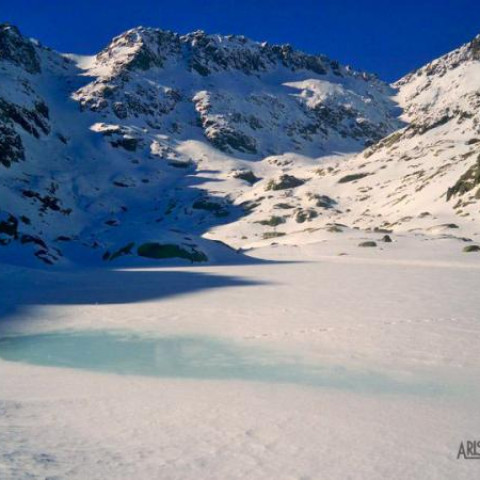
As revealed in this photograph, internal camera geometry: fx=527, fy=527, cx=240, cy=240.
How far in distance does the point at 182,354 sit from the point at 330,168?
428ft

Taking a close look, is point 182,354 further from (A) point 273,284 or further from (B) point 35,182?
(B) point 35,182

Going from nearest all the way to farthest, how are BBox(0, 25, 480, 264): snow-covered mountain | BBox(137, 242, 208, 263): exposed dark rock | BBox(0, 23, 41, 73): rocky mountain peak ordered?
BBox(137, 242, 208, 263): exposed dark rock
BBox(0, 25, 480, 264): snow-covered mountain
BBox(0, 23, 41, 73): rocky mountain peak

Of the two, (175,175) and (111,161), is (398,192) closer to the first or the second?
(175,175)

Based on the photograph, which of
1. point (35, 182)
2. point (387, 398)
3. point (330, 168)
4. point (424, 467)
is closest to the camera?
point (424, 467)

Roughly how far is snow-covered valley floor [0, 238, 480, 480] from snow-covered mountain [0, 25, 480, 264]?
25496mm

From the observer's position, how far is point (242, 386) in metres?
7.93

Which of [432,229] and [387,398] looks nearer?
[387,398]

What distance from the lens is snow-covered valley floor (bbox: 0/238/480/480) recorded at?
485cm

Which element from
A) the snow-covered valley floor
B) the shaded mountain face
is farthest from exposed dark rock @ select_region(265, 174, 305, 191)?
the snow-covered valley floor

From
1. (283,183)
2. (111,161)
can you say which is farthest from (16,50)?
(283,183)

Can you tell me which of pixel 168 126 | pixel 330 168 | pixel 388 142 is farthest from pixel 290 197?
pixel 168 126

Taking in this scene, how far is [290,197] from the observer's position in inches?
4377

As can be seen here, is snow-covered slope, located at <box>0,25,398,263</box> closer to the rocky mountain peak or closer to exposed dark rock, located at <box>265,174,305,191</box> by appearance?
the rocky mountain peak

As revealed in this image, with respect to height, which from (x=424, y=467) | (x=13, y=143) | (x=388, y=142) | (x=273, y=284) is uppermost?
(x=388, y=142)
